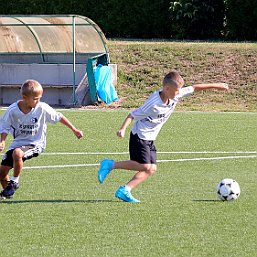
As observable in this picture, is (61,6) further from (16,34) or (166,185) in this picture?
(166,185)

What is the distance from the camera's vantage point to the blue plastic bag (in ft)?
79.2

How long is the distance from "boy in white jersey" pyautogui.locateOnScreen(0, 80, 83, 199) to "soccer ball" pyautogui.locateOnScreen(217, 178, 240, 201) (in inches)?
62.2

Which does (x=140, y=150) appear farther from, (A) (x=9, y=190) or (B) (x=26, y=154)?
(A) (x=9, y=190)

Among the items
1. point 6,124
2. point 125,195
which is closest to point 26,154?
point 6,124

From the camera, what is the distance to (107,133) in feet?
56.2

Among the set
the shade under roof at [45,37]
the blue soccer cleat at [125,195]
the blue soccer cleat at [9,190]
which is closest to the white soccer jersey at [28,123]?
the blue soccer cleat at [9,190]

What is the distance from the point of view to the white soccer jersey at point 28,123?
9.65 metres

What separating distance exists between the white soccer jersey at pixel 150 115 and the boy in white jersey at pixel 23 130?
0.63m

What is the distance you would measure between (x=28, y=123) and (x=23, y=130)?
11cm

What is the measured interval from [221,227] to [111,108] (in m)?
15.8

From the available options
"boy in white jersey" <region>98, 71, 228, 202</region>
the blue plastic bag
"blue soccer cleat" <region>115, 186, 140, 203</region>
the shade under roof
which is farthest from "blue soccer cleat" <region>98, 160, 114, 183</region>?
the shade under roof

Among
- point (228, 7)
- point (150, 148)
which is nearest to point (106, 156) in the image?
point (150, 148)

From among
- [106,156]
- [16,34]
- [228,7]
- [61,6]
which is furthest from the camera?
[61,6]

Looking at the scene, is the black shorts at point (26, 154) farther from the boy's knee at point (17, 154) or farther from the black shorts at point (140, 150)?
the black shorts at point (140, 150)
